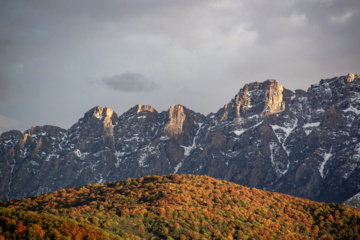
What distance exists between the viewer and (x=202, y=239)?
131250 mm

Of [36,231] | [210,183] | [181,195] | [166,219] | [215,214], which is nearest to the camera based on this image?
[36,231]

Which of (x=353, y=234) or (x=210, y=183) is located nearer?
(x=353, y=234)

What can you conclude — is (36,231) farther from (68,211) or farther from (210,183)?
(210,183)

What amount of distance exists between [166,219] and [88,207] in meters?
26.5

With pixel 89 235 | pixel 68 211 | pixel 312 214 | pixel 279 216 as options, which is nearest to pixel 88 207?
pixel 68 211

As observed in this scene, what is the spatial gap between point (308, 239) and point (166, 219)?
149ft

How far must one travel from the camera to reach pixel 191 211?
491 feet

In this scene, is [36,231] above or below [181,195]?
below

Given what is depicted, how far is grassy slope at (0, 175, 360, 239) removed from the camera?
137m

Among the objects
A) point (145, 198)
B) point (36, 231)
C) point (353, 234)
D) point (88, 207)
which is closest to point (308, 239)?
→ point (353, 234)

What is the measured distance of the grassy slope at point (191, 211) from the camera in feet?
450

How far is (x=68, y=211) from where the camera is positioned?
5630 inches

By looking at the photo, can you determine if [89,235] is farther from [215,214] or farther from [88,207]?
[215,214]

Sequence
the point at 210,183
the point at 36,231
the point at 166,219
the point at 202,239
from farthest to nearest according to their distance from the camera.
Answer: the point at 210,183 < the point at 166,219 < the point at 202,239 < the point at 36,231
